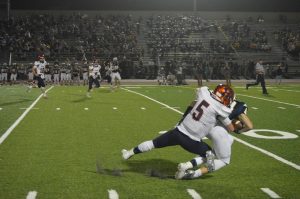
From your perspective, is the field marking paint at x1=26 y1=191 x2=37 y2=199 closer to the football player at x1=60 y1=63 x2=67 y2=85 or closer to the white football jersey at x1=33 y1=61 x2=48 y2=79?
the white football jersey at x1=33 y1=61 x2=48 y2=79

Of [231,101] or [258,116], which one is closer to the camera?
[231,101]

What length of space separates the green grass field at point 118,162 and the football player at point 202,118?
0.54 metres

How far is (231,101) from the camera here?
643 centimetres

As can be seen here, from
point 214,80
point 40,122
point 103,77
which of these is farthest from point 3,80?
point 40,122

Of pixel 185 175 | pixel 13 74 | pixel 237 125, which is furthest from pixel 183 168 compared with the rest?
pixel 13 74

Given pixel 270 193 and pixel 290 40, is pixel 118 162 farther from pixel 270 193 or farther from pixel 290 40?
pixel 290 40

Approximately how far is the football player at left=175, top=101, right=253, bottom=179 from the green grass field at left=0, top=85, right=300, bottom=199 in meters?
0.16

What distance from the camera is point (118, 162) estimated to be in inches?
306

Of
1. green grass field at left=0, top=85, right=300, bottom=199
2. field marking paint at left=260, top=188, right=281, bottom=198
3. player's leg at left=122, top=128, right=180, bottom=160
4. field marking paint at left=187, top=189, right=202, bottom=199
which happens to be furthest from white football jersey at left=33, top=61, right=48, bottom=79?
field marking paint at left=260, top=188, right=281, bottom=198

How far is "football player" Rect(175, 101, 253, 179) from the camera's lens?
21.0 ft

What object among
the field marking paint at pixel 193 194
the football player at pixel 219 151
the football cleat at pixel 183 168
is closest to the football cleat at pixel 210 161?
the football player at pixel 219 151

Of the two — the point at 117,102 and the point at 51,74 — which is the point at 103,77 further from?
the point at 117,102

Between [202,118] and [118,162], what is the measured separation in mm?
1958

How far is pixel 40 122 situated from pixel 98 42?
90.7 feet
